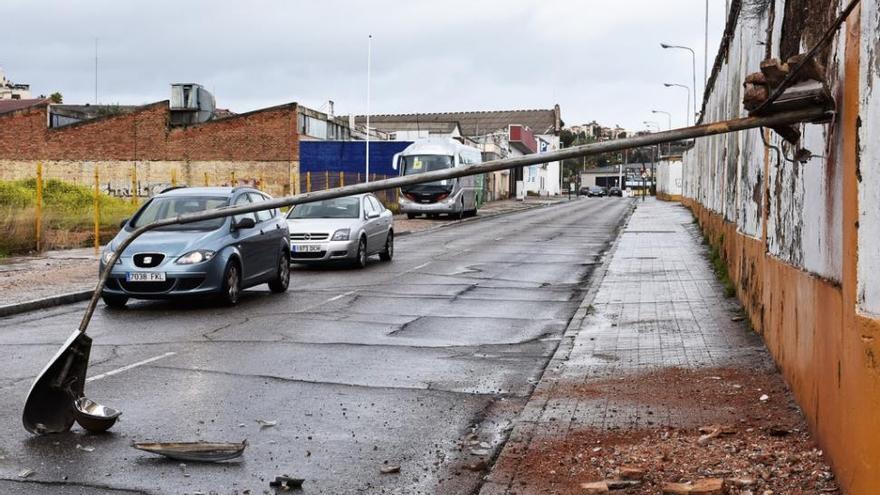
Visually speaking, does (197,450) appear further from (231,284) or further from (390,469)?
(231,284)

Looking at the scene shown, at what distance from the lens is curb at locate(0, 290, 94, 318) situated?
14211 millimetres

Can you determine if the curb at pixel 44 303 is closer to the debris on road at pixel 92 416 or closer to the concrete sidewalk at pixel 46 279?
the concrete sidewalk at pixel 46 279

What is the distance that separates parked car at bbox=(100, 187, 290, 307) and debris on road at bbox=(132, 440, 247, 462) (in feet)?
22.6

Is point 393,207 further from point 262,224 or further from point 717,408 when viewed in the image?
point 717,408

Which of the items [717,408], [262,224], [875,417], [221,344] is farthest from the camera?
[262,224]

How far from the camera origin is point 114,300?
14.6 m

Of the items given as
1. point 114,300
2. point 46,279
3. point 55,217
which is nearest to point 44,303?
point 114,300

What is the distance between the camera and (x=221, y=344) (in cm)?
1116

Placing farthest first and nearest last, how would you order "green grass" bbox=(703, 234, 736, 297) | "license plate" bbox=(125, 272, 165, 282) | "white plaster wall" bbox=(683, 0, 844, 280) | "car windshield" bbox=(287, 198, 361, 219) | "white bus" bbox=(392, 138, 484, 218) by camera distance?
"white bus" bbox=(392, 138, 484, 218) < "car windshield" bbox=(287, 198, 361, 219) < "green grass" bbox=(703, 234, 736, 297) < "license plate" bbox=(125, 272, 165, 282) < "white plaster wall" bbox=(683, 0, 844, 280)

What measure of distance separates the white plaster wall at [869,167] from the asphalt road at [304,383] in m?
2.50

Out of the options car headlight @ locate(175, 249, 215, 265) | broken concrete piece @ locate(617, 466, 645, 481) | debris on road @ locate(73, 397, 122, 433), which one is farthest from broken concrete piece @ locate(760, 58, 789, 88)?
car headlight @ locate(175, 249, 215, 265)

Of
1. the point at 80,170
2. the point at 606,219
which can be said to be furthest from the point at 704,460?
the point at 80,170

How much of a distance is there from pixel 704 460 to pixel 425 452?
1.80m

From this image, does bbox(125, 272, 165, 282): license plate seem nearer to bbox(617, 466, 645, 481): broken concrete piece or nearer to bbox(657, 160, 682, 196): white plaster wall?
bbox(617, 466, 645, 481): broken concrete piece
